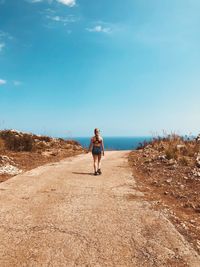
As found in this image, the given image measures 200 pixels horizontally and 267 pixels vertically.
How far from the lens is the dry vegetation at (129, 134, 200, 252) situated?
8.08 meters

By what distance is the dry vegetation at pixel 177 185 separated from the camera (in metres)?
8.08

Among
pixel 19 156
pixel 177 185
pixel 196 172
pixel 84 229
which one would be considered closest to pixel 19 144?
pixel 19 156

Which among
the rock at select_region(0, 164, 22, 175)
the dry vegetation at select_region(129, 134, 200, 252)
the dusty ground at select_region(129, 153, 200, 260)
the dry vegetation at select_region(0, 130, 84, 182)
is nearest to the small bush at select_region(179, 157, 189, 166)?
the dry vegetation at select_region(129, 134, 200, 252)

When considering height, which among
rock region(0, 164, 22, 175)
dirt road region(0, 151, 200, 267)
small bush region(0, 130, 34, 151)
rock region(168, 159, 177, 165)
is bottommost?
dirt road region(0, 151, 200, 267)

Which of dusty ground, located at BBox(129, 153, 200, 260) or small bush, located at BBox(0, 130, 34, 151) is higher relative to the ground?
small bush, located at BBox(0, 130, 34, 151)

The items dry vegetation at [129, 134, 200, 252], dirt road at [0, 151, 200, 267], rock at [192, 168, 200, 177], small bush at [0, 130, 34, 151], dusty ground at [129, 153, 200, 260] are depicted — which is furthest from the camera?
small bush at [0, 130, 34, 151]

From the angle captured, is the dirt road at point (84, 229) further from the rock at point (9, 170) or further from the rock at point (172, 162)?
the rock at point (172, 162)

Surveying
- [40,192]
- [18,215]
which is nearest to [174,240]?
[18,215]

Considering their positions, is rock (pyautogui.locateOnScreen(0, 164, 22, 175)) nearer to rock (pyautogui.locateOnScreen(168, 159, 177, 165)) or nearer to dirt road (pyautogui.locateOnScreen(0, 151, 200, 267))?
dirt road (pyautogui.locateOnScreen(0, 151, 200, 267))

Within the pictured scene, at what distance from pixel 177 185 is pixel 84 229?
18.6 feet

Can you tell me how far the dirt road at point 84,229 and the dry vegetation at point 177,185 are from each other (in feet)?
1.35

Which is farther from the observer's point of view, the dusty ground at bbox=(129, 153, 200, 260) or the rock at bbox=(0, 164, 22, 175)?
the rock at bbox=(0, 164, 22, 175)

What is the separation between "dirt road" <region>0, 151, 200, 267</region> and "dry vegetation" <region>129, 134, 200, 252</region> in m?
0.41

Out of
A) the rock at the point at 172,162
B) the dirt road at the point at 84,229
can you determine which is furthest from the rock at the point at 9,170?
the rock at the point at 172,162
